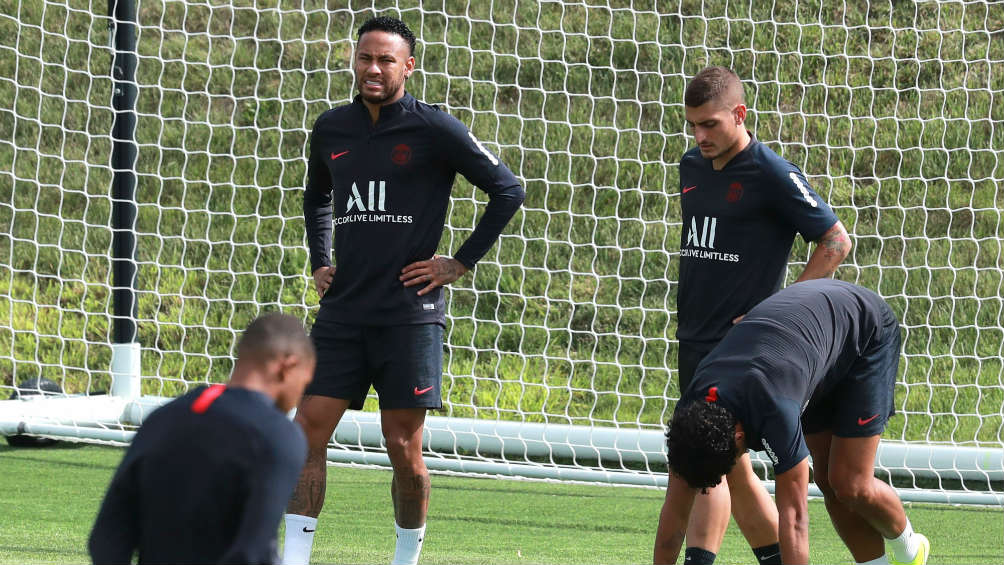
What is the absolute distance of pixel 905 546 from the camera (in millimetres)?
4234

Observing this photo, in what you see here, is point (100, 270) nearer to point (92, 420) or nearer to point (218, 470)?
point (92, 420)

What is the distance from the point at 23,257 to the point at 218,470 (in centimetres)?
761

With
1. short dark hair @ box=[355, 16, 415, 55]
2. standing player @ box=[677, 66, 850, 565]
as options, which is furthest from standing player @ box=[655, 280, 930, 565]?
short dark hair @ box=[355, 16, 415, 55]

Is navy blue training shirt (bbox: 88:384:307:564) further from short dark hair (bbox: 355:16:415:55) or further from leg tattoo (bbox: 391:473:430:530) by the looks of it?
short dark hair (bbox: 355:16:415:55)

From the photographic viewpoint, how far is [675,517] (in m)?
3.59

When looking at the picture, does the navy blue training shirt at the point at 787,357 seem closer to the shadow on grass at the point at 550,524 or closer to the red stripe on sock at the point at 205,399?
the red stripe on sock at the point at 205,399

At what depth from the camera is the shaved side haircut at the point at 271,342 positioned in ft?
8.11

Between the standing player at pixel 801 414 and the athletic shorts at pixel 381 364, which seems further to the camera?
the athletic shorts at pixel 381 364

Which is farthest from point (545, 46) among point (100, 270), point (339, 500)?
point (339, 500)

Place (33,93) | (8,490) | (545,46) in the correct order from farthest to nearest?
(33,93)
(545,46)
(8,490)

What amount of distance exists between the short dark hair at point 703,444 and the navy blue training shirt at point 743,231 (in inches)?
40.0

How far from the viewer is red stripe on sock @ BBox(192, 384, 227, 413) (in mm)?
2314

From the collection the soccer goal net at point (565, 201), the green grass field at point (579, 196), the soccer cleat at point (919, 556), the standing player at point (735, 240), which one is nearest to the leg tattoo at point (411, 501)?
the standing player at point (735, 240)

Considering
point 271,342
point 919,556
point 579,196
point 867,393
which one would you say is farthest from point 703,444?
point 579,196
